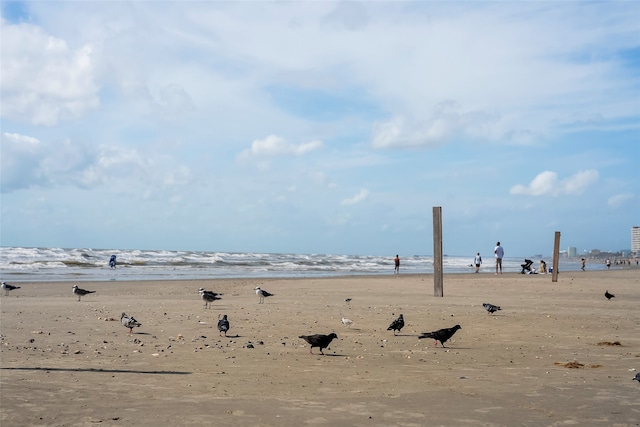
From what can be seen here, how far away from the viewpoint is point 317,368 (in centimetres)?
1047

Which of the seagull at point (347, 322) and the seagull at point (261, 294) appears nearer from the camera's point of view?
the seagull at point (347, 322)

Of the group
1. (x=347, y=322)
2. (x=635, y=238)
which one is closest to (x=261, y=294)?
(x=347, y=322)

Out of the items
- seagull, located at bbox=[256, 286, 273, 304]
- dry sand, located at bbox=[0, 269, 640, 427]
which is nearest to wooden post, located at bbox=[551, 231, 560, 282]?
dry sand, located at bbox=[0, 269, 640, 427]

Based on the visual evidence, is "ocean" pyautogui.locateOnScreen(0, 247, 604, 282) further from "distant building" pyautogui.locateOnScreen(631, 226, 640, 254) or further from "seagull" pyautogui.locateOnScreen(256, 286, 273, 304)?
"distant building" pyautogui.locateOnScreen(631, 226, 640, 254)

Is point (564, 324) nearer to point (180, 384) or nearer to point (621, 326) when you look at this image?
point (621, 326)

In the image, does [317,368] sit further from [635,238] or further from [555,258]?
[635,238]

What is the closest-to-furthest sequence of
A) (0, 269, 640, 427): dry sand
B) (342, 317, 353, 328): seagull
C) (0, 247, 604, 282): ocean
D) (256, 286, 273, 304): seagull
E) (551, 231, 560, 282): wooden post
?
1. (0, 269, 640, 427): dry sand
2. (342, 317, 353, 328): seagull
3. (256, 286, 273, 304): seagull
4. (551, 231, 560, 282): wooden post
5. (0, 247, 604, 282): ocean

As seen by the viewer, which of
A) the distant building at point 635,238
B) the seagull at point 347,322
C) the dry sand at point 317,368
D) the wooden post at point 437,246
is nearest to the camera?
the dry sand at point 317,368

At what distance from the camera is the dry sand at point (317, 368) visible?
7.60 meters

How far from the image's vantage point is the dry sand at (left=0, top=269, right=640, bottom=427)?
7.60m

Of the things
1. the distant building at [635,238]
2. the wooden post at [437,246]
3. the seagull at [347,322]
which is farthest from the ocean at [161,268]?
the distant building at [635,238]

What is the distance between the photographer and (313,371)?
10.2 m

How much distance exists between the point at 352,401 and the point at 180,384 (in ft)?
8.22

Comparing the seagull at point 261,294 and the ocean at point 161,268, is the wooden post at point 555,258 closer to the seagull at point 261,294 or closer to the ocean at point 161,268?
the seagull at point 261,294
